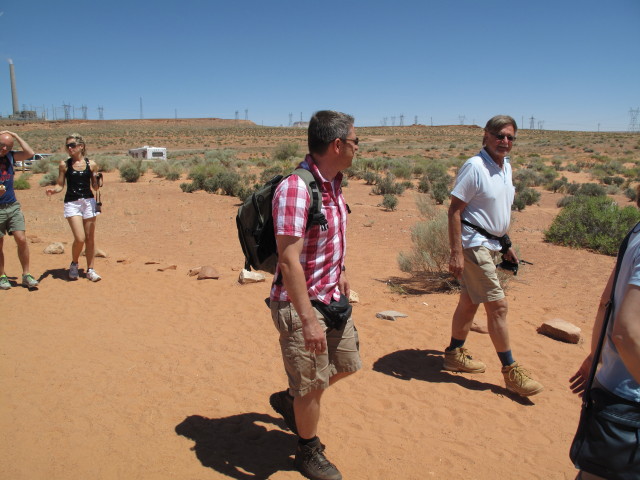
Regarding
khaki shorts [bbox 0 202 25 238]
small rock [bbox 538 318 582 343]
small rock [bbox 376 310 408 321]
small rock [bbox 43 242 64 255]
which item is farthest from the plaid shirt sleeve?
small rock [bbox 43 242 64 255]

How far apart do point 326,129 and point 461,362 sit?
99.2 inches

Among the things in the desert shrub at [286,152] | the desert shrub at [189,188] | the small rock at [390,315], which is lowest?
the small rock at [390,315]

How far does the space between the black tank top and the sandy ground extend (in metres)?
1.09

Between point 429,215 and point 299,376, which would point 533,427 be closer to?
point 299,376

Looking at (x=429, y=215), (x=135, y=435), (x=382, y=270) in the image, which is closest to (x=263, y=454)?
(x=135, y=435)

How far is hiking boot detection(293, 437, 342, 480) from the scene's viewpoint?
265 cm

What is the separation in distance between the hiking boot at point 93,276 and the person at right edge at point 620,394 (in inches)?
232

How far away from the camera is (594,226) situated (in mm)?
9445

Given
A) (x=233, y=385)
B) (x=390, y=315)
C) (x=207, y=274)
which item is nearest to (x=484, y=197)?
(x=390, y=315)

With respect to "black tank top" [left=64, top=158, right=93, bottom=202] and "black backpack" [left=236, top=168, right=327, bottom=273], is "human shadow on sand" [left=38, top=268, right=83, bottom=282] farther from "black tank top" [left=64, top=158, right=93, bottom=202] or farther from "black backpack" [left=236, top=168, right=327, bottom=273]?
"black backpack" [left=236, top=168, right=327, bottom=273]

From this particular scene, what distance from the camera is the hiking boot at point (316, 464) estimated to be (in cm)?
265

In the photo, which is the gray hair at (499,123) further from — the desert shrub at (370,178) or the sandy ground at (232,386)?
the desert shrub at (370,178)

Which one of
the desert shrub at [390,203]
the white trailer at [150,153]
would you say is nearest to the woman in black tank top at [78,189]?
Answer: the desert shrub at [390,203]

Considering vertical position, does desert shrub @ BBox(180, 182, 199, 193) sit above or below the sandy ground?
above
